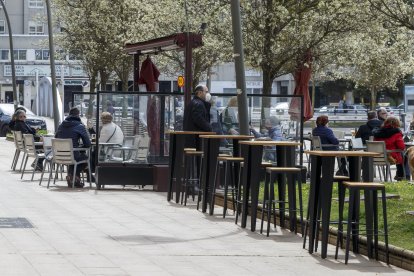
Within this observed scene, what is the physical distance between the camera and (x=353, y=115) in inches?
2645

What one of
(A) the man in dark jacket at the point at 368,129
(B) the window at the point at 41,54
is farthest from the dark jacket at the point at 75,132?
(B) the window at the point at 41,54

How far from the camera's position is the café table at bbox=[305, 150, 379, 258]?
1264 cm

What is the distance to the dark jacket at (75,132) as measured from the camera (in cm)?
2323

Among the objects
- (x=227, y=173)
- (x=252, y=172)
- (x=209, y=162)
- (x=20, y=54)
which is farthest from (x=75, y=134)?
(x=20, y=54)

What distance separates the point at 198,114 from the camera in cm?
A: 1975

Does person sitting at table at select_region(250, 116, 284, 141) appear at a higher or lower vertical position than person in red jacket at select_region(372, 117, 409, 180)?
higher

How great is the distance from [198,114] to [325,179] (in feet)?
23.6

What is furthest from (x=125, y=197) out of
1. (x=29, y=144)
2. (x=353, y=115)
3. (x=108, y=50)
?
(x=353, y=115)

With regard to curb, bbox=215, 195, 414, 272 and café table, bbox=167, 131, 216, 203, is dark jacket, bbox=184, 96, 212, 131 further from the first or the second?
curb, bbox=215, 195, 414, 272

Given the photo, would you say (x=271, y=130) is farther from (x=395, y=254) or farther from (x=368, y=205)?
(x=395, y=254)

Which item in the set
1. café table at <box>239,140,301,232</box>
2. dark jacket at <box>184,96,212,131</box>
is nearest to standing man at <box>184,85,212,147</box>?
dark jacket at <box>184,96,212,131</box>

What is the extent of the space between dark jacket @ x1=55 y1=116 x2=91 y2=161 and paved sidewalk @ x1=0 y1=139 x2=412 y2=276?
12.9ft

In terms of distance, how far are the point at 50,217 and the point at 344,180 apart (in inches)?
188

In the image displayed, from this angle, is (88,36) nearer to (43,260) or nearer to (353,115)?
(353,115)
